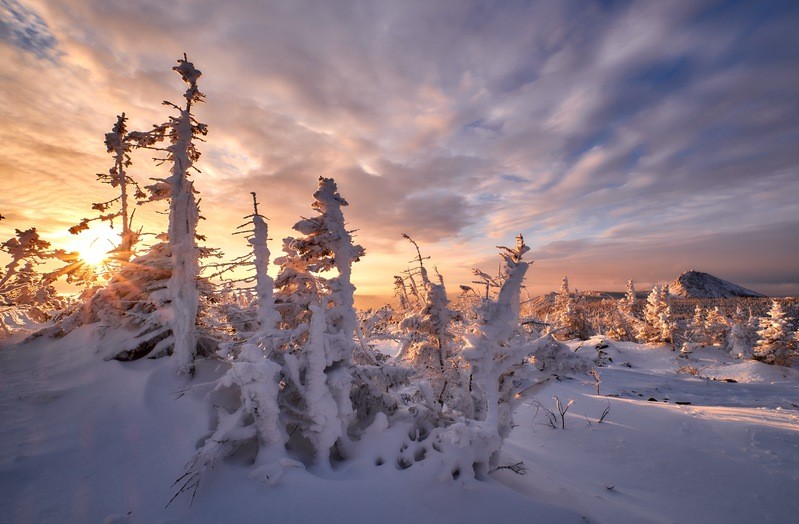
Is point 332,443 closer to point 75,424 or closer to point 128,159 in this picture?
point 75,424

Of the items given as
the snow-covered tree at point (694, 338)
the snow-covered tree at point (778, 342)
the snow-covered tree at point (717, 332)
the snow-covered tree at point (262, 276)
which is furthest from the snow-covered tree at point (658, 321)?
the snow-covered tree at point (262, 276)

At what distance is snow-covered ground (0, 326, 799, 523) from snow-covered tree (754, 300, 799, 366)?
925 inches

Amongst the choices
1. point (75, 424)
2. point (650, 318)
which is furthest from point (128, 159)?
point (650, 318)

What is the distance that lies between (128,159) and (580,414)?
89.4ft

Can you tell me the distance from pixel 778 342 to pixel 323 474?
45935 mm

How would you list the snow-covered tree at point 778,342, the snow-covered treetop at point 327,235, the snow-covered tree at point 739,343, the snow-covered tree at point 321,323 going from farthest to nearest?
the snow-covered tree at point 739,343
the snow-covered tree at point 778,342
the snow-covered treetop at point 327,235
the snow-covered tree at point 321,323

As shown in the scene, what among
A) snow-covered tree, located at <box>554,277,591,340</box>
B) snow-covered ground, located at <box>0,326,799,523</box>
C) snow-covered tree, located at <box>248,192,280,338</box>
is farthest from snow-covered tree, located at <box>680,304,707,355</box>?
snow-covered tree, located at <box>248,192,280,338</box>

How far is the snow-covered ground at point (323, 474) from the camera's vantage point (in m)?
5.83

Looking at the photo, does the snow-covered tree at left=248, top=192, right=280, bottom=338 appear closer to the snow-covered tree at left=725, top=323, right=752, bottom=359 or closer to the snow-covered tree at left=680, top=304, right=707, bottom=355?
the snow-covered tree at left=680, top=304, right=707, bottom=355

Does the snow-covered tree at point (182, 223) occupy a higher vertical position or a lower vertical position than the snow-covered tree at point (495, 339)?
higher

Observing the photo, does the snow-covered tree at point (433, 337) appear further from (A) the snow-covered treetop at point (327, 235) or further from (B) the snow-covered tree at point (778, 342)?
(B) the snow-covered tree at point (778, 342)

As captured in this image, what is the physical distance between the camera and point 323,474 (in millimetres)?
6676

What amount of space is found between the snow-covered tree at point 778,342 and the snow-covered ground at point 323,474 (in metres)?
23.5

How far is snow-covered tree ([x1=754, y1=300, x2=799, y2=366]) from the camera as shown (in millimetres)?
30500
